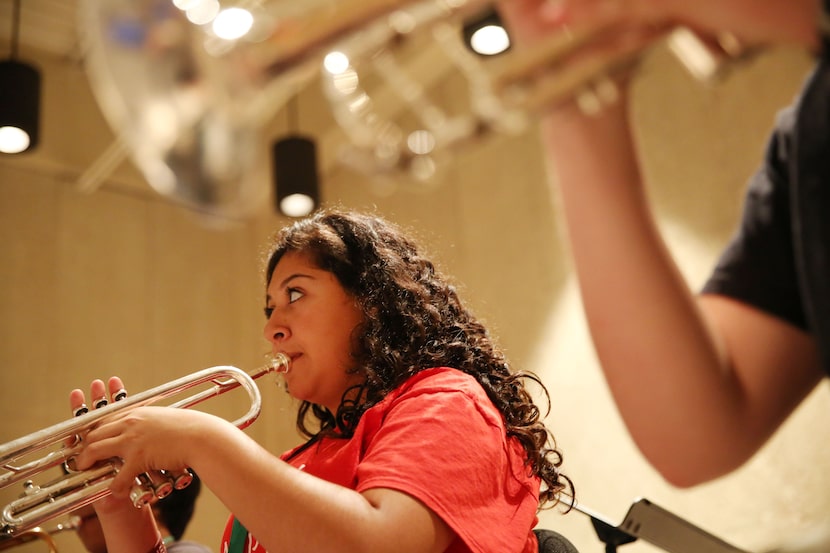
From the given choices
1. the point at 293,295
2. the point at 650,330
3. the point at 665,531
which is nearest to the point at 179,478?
the point at 293,295

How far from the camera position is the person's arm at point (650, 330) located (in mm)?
673

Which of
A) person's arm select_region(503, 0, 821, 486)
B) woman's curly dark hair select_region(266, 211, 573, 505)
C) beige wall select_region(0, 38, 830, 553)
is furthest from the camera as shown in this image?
beige wall select_region(0, 38, 830, 553)

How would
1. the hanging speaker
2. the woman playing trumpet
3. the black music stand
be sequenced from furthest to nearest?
the hanging speaker, the black music stand, the woman playing trumpet

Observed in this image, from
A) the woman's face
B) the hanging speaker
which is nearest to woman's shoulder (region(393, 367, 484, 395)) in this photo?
the woman's face

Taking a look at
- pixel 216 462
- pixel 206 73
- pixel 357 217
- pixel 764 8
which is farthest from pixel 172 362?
pixel 764 8

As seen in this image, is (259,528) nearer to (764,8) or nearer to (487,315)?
(764,8)

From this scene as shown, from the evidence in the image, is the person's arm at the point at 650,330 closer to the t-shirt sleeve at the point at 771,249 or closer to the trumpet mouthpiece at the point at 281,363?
the t-shirt sleeve at the point at 771,249

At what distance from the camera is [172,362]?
4.24 m

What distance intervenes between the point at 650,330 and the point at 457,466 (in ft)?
1.67

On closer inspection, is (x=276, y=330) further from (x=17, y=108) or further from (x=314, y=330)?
(x=17, y=108)

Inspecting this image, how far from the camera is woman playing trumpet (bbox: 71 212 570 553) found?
41.4 inches

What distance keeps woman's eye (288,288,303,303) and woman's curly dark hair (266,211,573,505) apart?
0.22 ft

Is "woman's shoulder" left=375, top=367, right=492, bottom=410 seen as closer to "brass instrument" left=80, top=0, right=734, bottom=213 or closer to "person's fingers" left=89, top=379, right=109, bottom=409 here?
"brass instrument" left=80, top=0, right=734, bottom=213

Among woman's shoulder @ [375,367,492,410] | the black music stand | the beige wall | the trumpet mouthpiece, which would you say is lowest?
the black music stand
